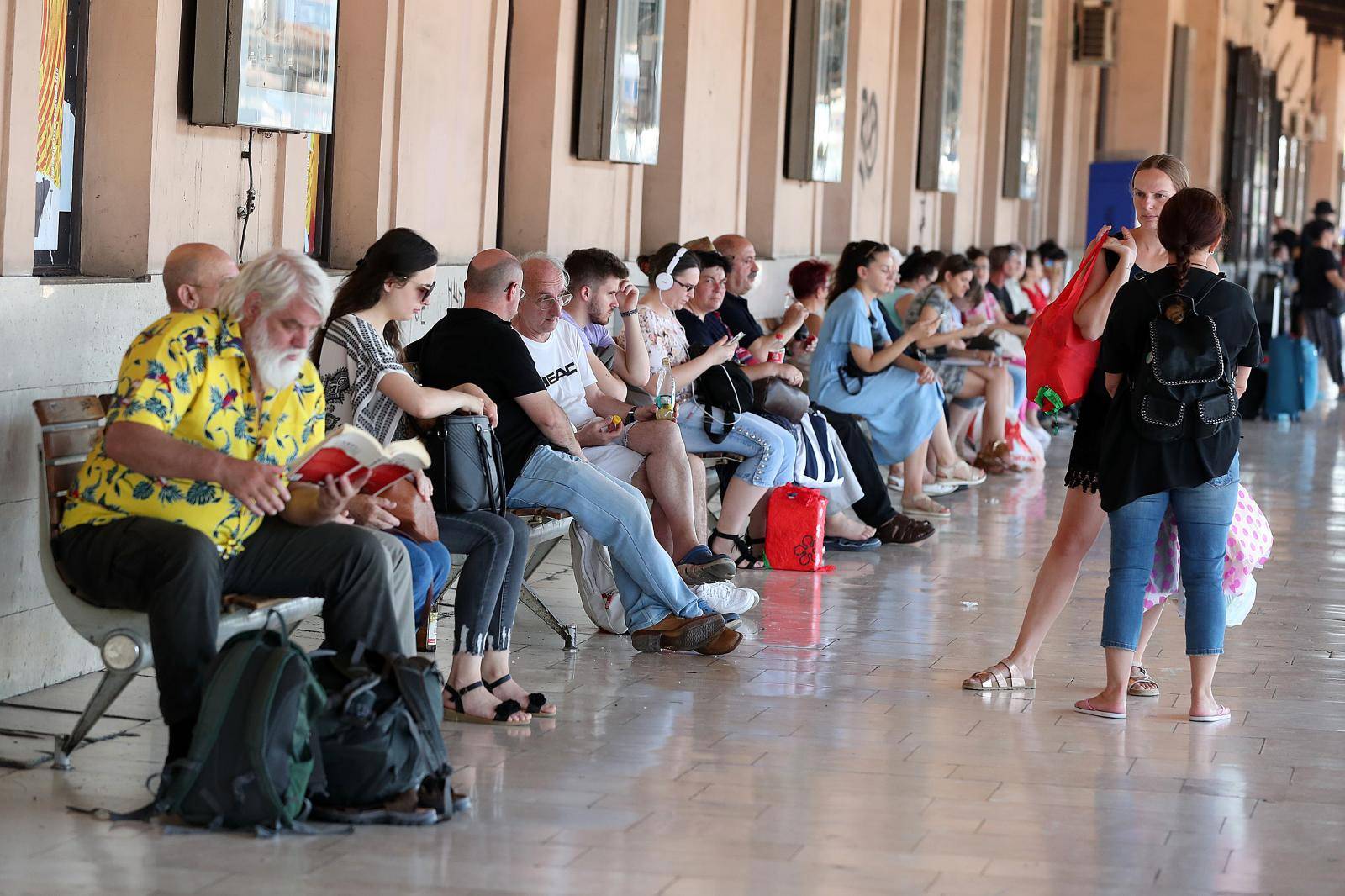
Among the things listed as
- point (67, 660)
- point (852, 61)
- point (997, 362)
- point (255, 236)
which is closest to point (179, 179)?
point (255, 236)

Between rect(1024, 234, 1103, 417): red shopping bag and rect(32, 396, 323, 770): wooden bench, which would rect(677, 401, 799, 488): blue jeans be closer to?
rect(1024, 234, 1103, 417): red shopping bag

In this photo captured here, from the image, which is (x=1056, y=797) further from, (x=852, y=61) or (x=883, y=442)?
(x=852, y=61)

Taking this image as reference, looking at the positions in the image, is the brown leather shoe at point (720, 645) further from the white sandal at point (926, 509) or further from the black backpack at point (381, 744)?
the white sandal at point (926, 509)

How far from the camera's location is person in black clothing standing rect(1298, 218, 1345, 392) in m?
17.7

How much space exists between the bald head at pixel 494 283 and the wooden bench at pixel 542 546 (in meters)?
0.66

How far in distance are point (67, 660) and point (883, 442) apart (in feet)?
17.0

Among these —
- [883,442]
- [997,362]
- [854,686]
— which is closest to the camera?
[854,686]

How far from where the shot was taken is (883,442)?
9.73 m

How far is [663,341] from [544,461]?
1.77 m

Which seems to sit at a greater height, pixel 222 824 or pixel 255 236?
pixel 255 236

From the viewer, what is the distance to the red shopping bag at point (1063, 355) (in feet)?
17.9

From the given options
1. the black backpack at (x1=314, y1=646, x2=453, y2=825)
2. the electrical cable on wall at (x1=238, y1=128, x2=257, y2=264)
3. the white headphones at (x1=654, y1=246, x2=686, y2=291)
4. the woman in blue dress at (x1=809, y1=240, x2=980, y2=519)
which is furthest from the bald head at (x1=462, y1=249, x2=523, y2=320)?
the woman in blue dress at (x1=809, y1=240, x2=980, y2=519)

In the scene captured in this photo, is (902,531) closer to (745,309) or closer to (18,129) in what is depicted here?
(745,309)

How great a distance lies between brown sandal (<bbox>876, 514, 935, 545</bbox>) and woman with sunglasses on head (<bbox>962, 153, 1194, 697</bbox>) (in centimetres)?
290
